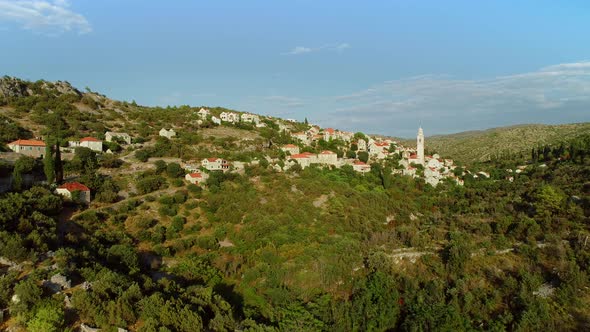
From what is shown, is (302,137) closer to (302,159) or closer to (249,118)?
(249,118)

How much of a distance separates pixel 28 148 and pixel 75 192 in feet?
39.0

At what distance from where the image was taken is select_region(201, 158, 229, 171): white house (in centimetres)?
4228

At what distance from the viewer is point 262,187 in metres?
39.2

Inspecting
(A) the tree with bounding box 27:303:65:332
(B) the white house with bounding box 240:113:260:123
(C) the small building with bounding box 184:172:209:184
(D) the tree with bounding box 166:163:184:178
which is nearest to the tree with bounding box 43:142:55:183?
(D) the tree with bounding box 166:163:184:178

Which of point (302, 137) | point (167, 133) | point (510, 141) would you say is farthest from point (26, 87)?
point (510, 141)

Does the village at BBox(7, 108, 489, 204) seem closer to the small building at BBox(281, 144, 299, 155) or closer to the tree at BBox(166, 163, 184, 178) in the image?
the small building at BBox(281, 144, 299, 155)

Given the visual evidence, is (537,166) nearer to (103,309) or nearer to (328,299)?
(328,299)

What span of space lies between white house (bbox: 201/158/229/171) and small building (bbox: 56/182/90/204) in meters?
13.6

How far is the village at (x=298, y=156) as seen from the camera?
37.4 metres

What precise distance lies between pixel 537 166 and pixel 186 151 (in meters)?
47.5

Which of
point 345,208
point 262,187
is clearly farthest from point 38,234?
point 345,208

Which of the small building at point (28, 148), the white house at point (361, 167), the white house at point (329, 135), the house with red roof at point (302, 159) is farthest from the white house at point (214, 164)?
the white house at point (329, 135)

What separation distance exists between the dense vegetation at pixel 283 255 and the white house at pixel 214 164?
9.44 feet

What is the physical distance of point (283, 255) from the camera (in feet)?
88.9
